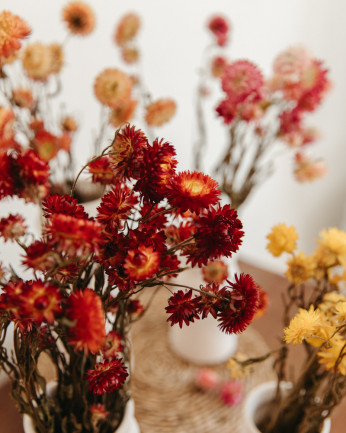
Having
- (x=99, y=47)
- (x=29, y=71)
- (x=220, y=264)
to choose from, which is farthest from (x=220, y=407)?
(x=99, y=47)

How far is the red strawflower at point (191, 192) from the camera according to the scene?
0.94ft

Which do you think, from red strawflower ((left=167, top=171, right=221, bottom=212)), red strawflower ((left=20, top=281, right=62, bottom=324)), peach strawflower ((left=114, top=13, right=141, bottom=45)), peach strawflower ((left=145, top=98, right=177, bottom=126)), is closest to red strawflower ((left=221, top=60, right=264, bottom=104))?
peach strawflower ((left=145, top=98, right=177, bottom=126))

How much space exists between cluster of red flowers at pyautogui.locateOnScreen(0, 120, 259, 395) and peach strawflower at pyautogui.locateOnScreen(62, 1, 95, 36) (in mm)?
355

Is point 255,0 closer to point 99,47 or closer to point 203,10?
point 203,10

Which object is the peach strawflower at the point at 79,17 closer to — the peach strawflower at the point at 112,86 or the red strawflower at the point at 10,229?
the peach strawflower at the point at 112,86

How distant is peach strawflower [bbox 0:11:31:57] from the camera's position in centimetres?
40

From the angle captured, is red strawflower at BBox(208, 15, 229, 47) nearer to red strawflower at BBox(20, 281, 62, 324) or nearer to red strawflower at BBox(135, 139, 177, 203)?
red strawflower at BBox(135, 139, 177, 203)

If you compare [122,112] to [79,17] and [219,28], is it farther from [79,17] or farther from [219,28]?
[219,28]

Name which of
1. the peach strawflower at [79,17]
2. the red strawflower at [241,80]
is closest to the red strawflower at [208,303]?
the red strawflower at [241,80]

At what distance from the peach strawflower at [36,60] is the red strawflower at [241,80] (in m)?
0.24

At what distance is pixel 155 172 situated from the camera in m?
0.29

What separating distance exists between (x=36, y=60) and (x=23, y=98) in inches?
2.1

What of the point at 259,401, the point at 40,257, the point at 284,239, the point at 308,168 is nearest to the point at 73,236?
the point at 40,257

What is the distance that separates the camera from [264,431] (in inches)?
19.1
